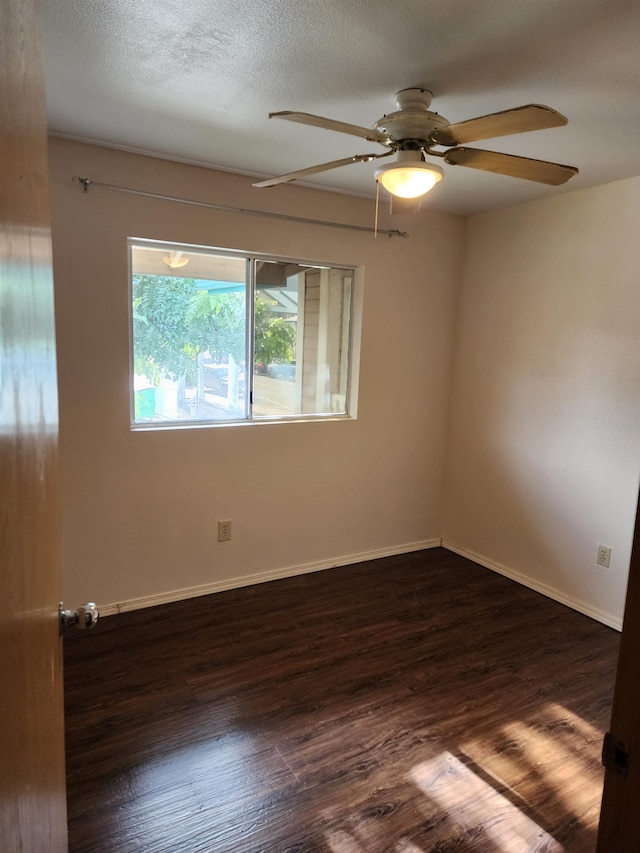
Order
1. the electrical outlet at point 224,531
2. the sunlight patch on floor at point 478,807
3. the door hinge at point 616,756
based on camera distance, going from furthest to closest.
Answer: the electrical outlet at point 224,531, the sunlight patch on floor at point 478,807, the door hinge at point 616,756

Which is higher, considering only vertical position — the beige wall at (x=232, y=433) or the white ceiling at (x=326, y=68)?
the white ceiling at (x=326, y=68)

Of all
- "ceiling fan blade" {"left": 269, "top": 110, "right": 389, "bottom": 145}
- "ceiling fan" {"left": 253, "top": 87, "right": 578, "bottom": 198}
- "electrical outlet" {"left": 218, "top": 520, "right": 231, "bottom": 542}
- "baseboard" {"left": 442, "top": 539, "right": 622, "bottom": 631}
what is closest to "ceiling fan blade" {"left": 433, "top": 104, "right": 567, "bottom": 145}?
"ceiling fan" {"left": 253, "top": 87, "right": 578, "bottom": 198}

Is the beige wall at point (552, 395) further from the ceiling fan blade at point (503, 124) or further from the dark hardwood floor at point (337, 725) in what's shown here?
the ceiling fan blade at point (503, 124)

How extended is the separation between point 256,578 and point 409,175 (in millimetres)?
2504

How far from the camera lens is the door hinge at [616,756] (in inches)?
30.6

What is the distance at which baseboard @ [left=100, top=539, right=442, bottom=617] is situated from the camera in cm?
294

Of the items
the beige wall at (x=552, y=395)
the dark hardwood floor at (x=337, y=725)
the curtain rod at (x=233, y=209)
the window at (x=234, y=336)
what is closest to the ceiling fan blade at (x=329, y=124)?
the curtain rod at (x=233, y=209)

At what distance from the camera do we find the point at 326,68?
176 centimetres

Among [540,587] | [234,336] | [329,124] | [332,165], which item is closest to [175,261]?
[234,336]

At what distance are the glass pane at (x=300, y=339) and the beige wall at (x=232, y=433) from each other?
5.7 inches

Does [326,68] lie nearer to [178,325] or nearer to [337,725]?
[178,325]

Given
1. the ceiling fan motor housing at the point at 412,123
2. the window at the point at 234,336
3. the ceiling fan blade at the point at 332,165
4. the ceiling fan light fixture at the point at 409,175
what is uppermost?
the ceiling fan motor housing at the point at 412,123

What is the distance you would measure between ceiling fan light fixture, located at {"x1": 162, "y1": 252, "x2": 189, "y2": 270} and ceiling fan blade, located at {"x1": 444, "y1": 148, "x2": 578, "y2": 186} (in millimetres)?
1601

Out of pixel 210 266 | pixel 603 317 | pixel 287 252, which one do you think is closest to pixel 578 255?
pixel 603 317
